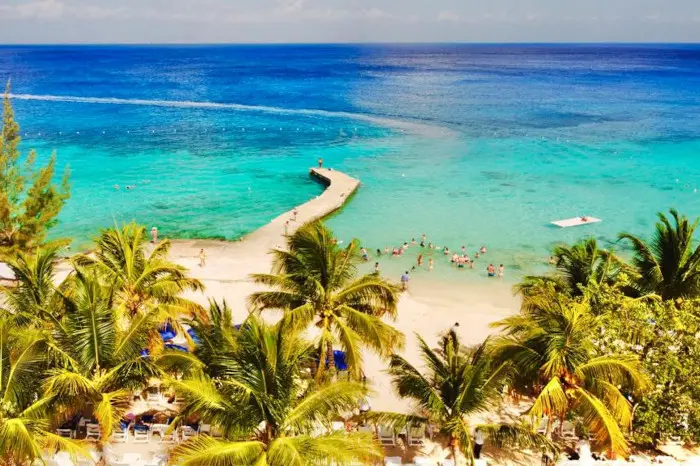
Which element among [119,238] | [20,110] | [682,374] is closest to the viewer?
[682,374]

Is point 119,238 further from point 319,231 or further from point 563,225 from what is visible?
point 563,225

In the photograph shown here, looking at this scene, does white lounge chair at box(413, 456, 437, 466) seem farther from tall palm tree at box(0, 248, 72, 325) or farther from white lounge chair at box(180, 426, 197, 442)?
tall palm tree at box(0, 248, 72, 325)

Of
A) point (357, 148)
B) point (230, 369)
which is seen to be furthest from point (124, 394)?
point (357, 148)

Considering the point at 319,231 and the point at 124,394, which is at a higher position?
the point at 319,231

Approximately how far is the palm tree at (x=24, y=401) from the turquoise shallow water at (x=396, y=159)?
58.3 ft

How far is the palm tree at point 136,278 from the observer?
13.3 metres

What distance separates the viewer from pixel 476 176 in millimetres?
42094

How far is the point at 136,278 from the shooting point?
13555mm

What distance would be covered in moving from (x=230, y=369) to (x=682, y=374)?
9479mm

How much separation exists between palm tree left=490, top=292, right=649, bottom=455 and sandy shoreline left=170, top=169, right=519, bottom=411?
418cm

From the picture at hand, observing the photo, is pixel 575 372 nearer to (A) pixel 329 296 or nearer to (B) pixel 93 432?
(A) pixel 329 296

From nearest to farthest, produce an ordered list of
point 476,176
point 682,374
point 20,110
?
point 682,374
point 476,176
point 20,110

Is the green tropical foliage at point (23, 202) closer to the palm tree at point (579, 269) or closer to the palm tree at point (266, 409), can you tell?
the palm tree at point (266, 409)

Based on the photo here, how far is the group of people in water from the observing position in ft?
83.9
